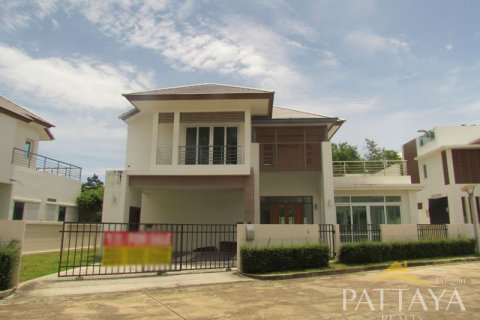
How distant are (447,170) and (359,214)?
9192 millimetres

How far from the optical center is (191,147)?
16125 mm

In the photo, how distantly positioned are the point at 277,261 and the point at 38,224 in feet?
37.2

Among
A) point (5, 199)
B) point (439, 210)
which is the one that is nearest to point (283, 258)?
point (5, 199)

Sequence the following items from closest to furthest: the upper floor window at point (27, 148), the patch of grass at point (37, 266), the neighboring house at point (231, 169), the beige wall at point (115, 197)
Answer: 1. the patch of grass at point (37, 266)
2. the beige wall at point (115, 197)
3. the neighboring house at point (231, 169)
4. the upper floor window at point (27, 148)

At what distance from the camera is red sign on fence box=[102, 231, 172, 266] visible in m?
9.50

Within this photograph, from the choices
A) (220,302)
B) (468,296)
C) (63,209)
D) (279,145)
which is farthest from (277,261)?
(63,209)

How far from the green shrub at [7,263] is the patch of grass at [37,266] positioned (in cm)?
133

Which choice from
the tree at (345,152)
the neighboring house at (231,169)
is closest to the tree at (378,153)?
the tree at (345,152)

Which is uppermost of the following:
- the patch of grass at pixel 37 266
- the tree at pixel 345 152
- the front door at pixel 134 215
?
the tree at pixel 345 152

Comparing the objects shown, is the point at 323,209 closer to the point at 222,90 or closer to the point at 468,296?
the point at 222,90

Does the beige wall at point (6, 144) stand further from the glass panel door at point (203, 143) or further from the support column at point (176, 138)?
the glass panel door at point (203, 143)

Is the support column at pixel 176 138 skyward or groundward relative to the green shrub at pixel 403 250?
skyward

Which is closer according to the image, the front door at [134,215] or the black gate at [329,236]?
the black gate at [329,236]

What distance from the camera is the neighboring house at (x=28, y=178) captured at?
18531 mm
